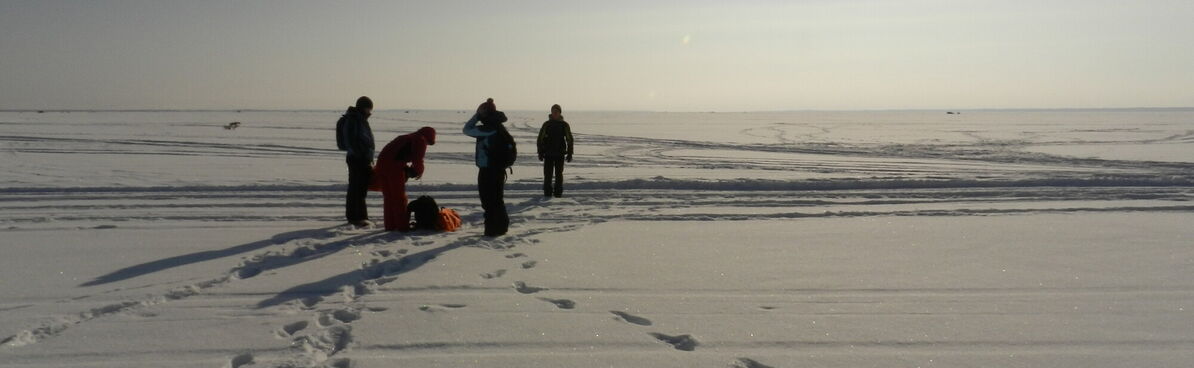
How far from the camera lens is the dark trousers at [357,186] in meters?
7.86

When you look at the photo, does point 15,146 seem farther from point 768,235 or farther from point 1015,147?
point 1015,147

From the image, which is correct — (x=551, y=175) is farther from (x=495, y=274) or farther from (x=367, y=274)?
(x=367, y=274)

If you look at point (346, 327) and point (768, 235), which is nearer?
point (346, 327)

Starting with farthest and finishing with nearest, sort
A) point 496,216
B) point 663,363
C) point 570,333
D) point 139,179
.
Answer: point 139,179
point 496,216
point 570,333
point 663,363

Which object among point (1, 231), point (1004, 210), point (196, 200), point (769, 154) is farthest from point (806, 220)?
point (769, 154)

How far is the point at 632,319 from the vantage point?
4492 millimetres

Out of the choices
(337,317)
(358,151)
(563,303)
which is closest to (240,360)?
(337,317)

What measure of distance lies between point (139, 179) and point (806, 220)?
10135 mm

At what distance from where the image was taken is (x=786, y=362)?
12.3ft

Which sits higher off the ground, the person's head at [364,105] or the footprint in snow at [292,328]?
the person's head at [364,105]

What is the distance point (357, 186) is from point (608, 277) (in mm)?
3496

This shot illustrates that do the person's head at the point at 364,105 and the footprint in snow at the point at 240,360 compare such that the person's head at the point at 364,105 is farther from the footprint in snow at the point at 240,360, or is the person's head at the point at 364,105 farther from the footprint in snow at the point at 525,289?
the footprint in snow at the point at 240,360

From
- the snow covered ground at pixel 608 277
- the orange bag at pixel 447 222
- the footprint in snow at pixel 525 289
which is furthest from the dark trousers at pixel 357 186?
the footprint in snow at pixel 525 289

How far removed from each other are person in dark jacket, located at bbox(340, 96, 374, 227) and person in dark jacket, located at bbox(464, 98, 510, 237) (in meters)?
1.20
